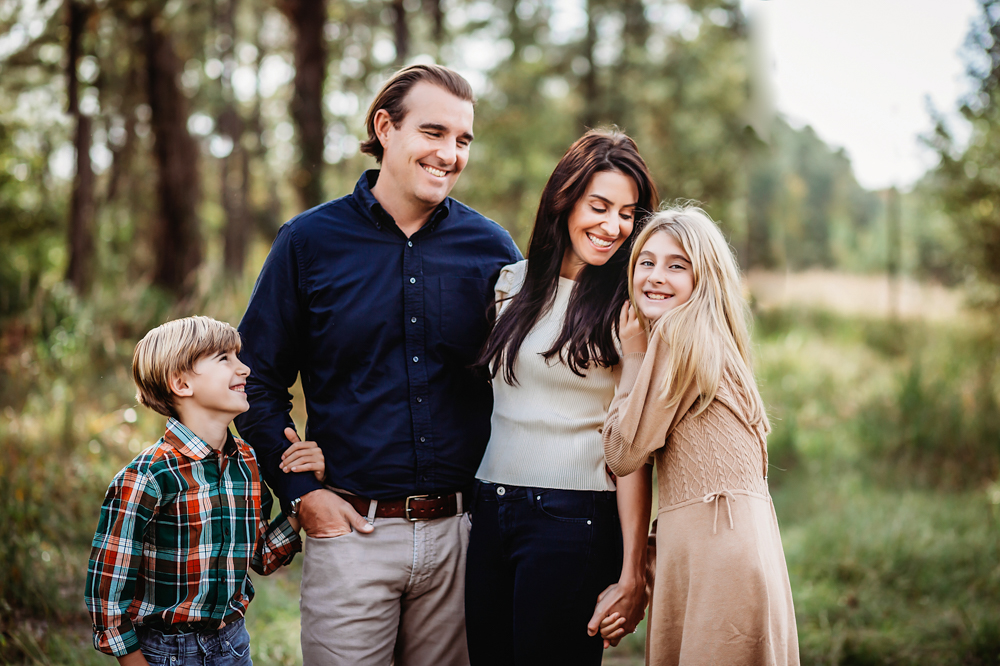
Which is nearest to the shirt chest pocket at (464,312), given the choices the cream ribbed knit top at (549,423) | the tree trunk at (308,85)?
the cream ribbed knit top at (549,423)

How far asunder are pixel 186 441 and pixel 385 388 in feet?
2.11

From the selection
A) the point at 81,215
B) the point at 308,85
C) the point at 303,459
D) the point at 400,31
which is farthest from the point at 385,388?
the point at 81,215

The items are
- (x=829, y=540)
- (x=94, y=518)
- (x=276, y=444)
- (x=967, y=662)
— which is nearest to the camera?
(x=276, y=444)

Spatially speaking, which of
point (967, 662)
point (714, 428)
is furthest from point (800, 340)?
point (714, 428)

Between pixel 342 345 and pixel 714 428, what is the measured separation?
121 centimetres

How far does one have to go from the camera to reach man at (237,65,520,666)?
264 cm

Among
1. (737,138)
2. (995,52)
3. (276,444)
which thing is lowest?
(276,444)

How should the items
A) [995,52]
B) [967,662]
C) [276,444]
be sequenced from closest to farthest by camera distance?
[276,444]
[967,662]
[995,52]

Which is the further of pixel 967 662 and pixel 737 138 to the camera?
pixel 737 138

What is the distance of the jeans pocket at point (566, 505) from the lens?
8.20 feet

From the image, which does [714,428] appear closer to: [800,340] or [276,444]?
[276,444]

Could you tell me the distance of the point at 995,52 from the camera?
677 cm

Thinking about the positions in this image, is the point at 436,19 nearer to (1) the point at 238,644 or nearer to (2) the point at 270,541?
(2) the point at 270,541

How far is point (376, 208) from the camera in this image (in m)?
2.81
